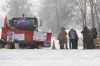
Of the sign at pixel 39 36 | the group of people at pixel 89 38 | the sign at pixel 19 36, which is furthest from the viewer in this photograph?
the sign at pixel 39 36

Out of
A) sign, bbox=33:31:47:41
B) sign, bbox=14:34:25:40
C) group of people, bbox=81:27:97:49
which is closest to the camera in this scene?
group of people, bbox=81:27:97:49

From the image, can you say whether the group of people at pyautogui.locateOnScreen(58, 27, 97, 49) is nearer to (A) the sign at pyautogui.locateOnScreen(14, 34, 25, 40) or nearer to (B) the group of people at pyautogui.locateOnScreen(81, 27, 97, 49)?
(B) the group of people at pyautogui.locateOnScreen(81, 27, 97, 49)

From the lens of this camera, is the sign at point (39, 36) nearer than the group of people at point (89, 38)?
No

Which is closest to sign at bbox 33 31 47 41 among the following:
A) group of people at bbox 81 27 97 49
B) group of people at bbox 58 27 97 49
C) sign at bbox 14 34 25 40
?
sign at bbox 14 34 25 40

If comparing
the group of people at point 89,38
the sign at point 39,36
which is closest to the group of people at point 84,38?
the group of people at point 89,38

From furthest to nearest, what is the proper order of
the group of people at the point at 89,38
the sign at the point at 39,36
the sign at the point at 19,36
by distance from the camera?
the sign at the point at 39,36 < the sign at the point at 19,36 < the group of people at the point at 89,38

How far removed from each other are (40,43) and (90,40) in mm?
→ 3650

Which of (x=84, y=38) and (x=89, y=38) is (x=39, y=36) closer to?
(x=84, y=38)

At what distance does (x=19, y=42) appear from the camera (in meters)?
28.3

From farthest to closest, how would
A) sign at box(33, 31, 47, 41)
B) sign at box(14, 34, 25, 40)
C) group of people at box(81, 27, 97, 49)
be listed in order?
sign at box(33, 31, 47, 41), sign at box(14, 34, 25, 40), group of people at box(81, 27, 97, 49)

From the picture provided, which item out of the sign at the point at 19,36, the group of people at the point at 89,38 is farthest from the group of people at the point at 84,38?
the sign at the point at 19,36

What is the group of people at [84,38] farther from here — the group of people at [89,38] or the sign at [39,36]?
the sign at [39,36]

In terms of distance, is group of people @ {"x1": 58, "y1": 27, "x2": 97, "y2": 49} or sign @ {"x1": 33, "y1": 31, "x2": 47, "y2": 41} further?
sign @ {"x1": 33, "y1": 31, "x2": 47, "y2": 41}
